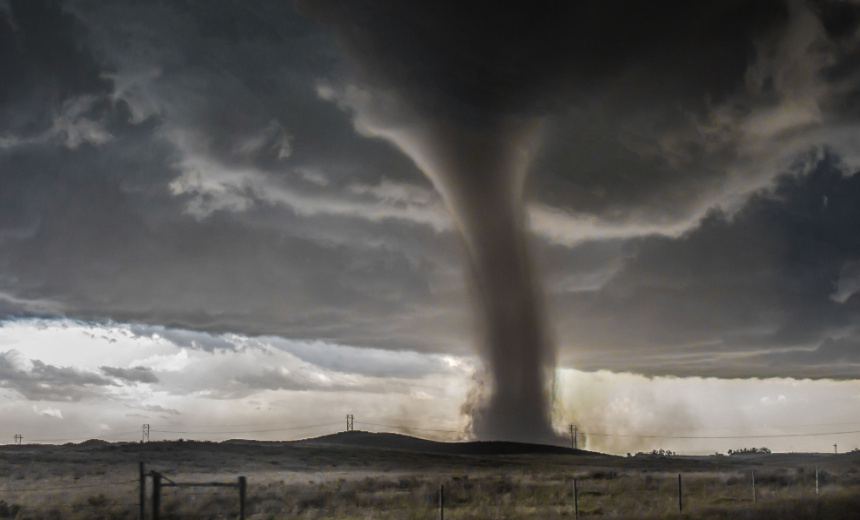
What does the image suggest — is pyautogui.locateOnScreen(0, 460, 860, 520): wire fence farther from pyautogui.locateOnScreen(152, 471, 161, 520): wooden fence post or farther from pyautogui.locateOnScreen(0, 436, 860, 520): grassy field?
pyautogui.locateOnScreen(152, 471, 161, 520): wooden fence post

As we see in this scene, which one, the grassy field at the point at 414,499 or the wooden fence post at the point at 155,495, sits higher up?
the wooden fence post at the point at 155,495

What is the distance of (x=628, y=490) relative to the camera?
4594cm

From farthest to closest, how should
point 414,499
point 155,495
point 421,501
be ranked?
point 414,499
point 421,501
point 155,495

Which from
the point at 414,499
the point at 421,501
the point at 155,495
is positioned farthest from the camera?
the point at 414,499

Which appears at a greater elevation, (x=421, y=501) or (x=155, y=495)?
(x=155, y=495)

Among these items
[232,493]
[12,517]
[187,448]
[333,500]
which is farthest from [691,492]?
[187,448]

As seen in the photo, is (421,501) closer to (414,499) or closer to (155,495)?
(414,499)

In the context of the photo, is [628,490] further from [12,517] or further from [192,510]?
[12,517]

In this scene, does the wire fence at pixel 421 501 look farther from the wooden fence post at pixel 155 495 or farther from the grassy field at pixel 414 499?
the wooden fence post at pixel 155 495

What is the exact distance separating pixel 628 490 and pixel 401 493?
1507cm

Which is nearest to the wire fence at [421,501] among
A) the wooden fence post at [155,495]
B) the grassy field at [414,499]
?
the grassy field at [414,499]

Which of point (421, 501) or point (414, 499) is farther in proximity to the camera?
point (414, 499)

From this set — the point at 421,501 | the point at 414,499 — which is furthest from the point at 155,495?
the point at 414,499

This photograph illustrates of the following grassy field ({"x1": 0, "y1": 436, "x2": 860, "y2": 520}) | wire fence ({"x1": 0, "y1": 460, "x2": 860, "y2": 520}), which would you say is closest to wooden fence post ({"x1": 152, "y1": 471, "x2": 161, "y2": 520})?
wire fence ({"x1": 0, "y1": 460, "x2": 860, "y2": 520})
